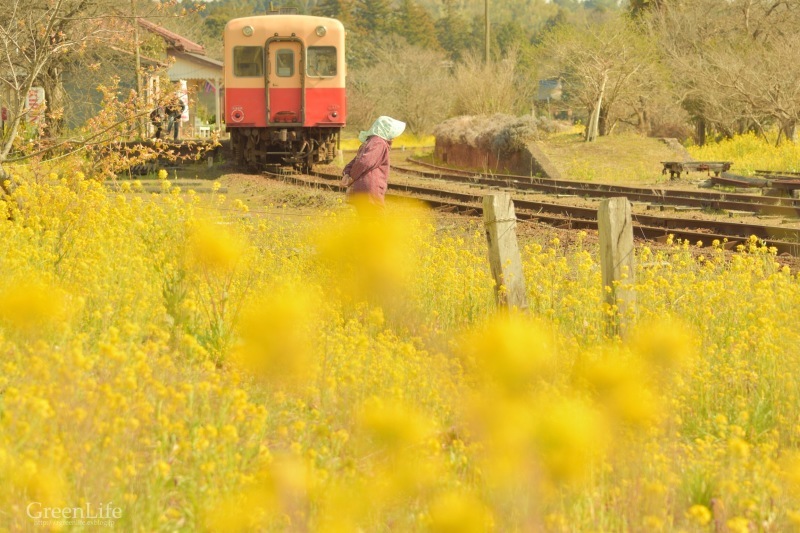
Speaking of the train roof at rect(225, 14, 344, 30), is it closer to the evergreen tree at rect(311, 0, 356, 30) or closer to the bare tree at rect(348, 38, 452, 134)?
the bare tree at rect(348, 38, 452, 134)

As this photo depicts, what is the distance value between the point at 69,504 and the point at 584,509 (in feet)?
5.60

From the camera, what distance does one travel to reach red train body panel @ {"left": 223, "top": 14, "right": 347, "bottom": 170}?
800 inches

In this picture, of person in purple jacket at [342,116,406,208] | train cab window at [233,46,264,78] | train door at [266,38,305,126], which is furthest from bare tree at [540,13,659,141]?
person in purple jacket at [342,116,406,208]

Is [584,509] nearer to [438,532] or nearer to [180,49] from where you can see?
[438,532]

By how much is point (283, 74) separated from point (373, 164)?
11.8m

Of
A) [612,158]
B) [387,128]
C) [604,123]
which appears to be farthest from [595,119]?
[387,128]

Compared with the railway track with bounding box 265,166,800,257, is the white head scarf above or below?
above

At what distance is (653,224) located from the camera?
40.4 ft

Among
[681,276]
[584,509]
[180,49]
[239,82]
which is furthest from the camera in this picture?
[180,49]

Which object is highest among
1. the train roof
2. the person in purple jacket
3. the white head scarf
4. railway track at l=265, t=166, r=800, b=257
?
the train roof

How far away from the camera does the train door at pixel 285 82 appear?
2033cm

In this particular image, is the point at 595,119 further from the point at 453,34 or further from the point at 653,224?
the point at 453,34

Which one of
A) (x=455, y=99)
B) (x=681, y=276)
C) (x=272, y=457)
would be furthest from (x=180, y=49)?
(x=272, y=457)

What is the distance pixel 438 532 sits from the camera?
9.14ft
